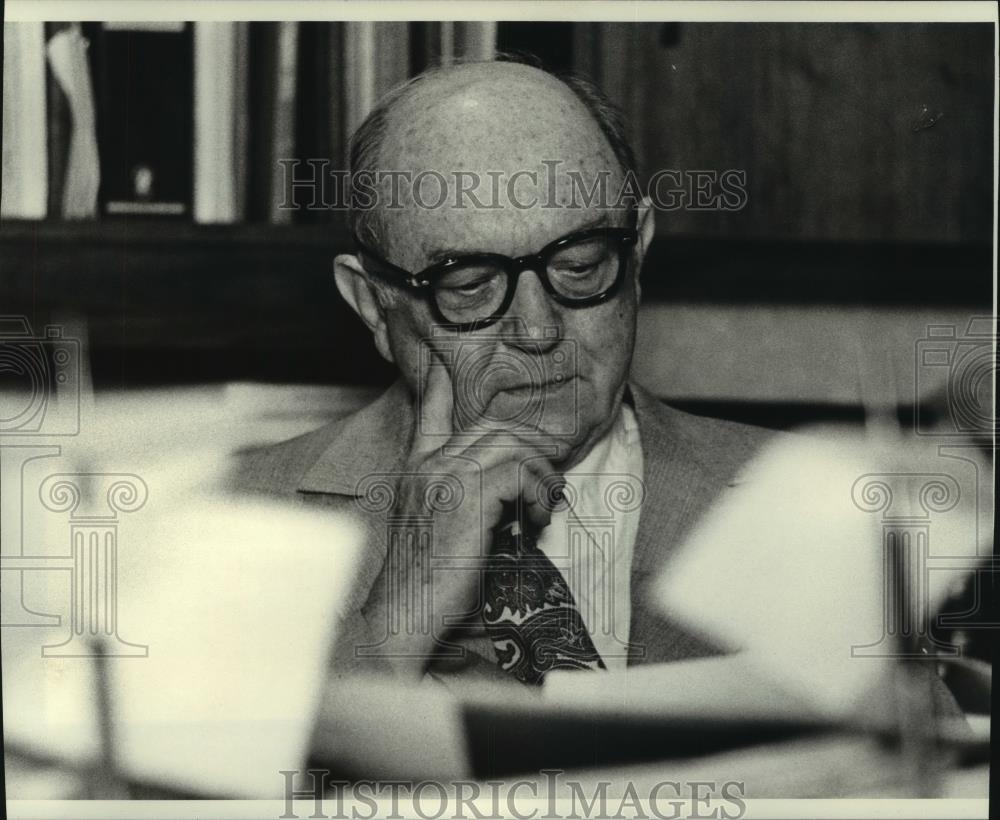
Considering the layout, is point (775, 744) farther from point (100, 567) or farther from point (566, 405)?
point (100, 567)

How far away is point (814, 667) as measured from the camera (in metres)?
3.02

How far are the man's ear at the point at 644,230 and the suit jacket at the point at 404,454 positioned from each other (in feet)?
0.93

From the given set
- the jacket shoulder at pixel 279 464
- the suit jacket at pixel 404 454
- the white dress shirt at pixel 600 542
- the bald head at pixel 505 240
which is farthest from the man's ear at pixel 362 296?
the white dress shirt at pixel 600 542

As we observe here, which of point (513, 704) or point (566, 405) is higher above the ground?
point (566, 405)

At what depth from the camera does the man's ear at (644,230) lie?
2990 millimetres

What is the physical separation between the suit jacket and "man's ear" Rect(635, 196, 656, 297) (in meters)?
0.28

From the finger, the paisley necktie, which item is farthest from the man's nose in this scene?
the paisley necktie

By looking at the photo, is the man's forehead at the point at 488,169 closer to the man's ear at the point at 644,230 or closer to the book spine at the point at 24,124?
the man's ear at the point at 644,230

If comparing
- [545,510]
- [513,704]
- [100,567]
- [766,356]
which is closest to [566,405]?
[545,510]

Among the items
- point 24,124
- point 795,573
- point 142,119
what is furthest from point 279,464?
point 795,573

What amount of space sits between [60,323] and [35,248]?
183mm

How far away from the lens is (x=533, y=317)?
293cm

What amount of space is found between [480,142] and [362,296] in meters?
0.44

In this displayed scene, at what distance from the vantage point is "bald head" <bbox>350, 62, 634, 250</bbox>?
9.61ft
